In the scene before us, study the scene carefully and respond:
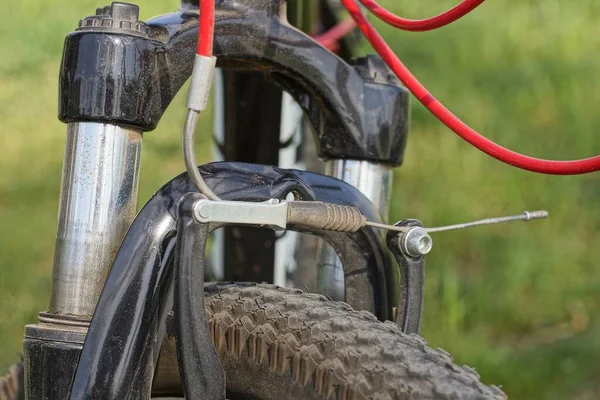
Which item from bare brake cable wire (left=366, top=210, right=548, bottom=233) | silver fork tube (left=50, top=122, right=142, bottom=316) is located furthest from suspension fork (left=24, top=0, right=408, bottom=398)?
bare brake cable wire (left=366, top=210, right=548, bottom=233)

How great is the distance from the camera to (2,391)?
5.07 feet

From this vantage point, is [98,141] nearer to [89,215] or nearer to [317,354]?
[89,215]

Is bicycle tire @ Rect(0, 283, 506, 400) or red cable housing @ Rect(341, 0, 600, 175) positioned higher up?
red cable housing @ Rect(341, 0, 600, 175)

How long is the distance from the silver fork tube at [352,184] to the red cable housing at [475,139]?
13cm

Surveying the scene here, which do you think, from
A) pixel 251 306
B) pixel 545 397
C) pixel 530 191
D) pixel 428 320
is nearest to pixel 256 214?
pixel 251 306

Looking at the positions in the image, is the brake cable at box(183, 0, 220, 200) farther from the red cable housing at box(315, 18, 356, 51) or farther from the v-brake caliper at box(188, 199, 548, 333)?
the red cable housing at box(315, 18, 356, 51)

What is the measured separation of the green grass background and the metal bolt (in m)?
1.26

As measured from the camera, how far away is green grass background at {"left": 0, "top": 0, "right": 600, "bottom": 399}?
8.67ft

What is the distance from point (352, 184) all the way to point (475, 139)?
0.63 feet

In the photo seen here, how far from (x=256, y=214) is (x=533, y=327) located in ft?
6.46

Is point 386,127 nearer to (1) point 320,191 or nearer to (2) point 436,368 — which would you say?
(1) point 320,191

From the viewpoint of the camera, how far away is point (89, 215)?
102 centimetres

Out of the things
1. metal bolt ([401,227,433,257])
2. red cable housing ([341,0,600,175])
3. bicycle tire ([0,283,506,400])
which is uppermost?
red cable housing ([341,0,600,175])

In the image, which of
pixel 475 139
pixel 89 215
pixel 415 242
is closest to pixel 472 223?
pixel 415 242
